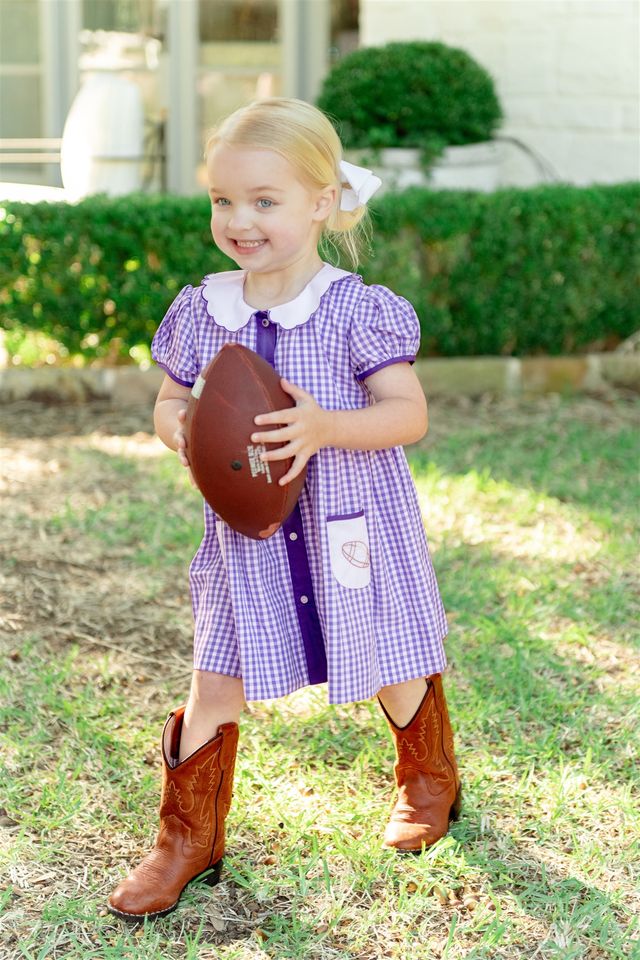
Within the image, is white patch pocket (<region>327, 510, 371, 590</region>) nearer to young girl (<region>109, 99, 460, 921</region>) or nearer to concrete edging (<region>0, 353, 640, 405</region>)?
young girl (<region>109, 99, 460, 921</region>)

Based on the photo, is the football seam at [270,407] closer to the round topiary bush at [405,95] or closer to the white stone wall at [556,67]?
the round topiary bush at [405,95]

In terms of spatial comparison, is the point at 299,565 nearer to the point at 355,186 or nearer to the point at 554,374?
the point at 355,186

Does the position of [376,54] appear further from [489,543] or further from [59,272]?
[489,543]

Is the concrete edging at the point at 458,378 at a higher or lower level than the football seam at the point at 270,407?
lower

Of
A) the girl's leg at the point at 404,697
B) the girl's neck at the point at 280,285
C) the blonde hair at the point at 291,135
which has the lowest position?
the girl's leg at the point at 404,697

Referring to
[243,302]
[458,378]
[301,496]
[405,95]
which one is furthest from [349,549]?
[405,95]

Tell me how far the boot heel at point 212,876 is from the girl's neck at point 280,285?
102 centimetres

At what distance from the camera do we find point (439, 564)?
3.85 meters

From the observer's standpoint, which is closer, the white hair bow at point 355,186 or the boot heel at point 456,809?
the white hair bow at point 355,186

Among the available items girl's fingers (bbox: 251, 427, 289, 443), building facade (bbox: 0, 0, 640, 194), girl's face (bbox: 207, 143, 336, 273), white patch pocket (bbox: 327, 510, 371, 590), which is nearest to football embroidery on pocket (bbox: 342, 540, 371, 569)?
white patch pocket (bbox: 327, 510, 371, 590)

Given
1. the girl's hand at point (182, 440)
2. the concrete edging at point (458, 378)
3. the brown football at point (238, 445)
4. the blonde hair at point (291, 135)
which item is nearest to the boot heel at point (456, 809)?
the brown football at point (238, 445)

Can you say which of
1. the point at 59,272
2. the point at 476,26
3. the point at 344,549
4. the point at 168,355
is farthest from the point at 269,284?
the point at 476,26

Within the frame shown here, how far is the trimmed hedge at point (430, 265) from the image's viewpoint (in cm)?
555

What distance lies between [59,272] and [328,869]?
3826 mm
